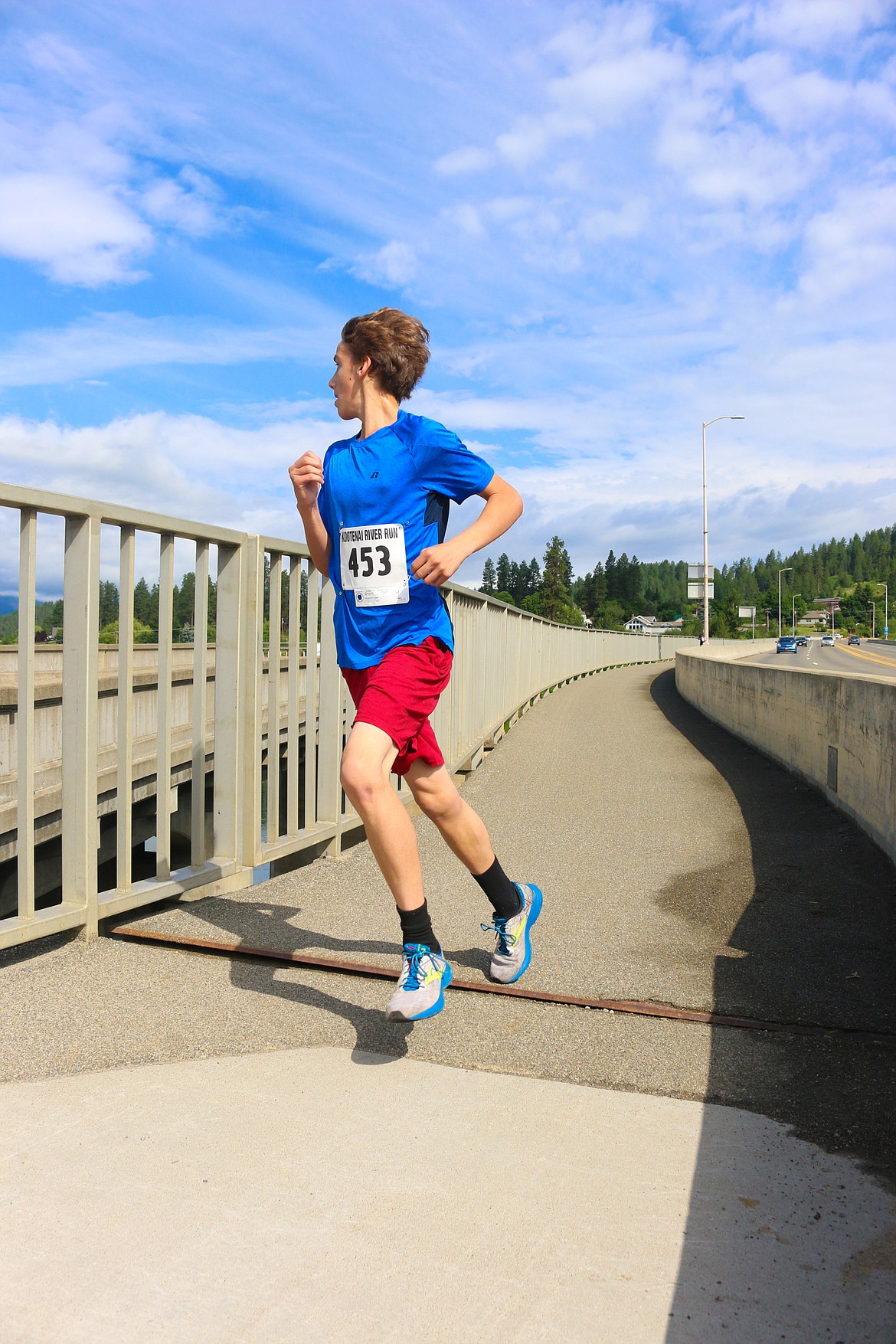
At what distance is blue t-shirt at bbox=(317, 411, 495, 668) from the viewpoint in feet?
9.46

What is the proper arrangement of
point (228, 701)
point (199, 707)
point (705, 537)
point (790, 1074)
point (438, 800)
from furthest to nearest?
point (705, 537) < point (228, 701) < point (199, 707) < point (438, 800) < point (790, 1074)

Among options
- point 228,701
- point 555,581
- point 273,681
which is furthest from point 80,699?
point 555,581

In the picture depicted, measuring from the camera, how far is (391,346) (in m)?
3.05

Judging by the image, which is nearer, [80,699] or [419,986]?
[419,986]

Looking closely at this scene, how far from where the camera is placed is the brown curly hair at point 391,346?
305 cm

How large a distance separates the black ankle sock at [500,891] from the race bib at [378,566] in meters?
0.90

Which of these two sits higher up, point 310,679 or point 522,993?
point 310,679

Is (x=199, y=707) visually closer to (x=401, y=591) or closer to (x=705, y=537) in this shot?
(x=401, y=591)

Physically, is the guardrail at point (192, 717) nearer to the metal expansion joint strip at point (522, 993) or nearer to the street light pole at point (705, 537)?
the metal expansion joint strip at point (522, 993)

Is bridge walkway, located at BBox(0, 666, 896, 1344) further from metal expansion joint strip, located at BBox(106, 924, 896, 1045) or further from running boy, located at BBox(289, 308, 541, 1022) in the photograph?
running boy, located at BBox(289, 308, 541, 1022)

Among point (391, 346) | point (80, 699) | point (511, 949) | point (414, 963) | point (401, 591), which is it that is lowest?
point (511, 949)

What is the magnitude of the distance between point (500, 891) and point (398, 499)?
1.24 meters

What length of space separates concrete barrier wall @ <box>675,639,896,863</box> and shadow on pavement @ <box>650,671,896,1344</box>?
1.24ft

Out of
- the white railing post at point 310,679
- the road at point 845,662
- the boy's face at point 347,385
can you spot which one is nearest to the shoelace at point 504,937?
the boy's face at point 347,385
